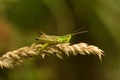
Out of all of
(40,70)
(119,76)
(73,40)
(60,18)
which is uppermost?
(60,18)

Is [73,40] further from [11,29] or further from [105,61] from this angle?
[11,29]

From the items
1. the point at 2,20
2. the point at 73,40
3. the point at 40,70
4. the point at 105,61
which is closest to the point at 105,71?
the point at 105,61

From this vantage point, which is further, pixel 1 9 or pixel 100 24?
pixel 100 24

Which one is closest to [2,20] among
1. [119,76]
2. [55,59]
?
[55,59]

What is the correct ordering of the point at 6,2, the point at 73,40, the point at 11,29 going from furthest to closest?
the point at 73,40 → the point at 11,29 → the point at 6,2

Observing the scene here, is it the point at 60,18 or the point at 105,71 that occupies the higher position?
the point at 60,18

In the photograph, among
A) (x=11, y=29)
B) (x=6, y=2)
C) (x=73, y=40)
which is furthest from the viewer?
(x=73, y=40)
